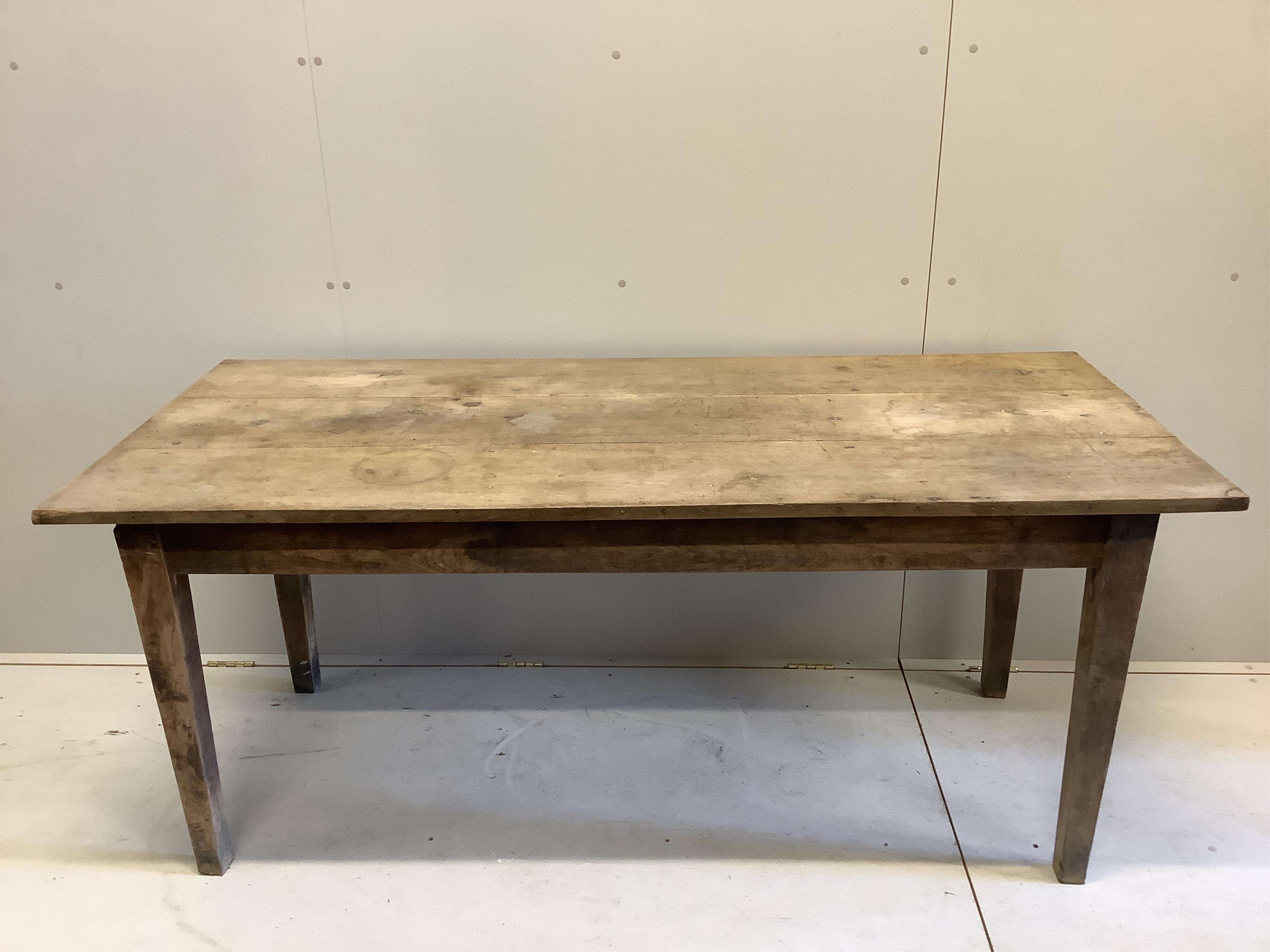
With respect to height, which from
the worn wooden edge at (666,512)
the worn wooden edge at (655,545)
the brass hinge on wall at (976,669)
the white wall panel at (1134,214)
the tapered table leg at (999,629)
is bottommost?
the brass hinge on wall at (976,669)

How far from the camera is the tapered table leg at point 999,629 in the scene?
202 centimetres

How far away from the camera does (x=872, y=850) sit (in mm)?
1710

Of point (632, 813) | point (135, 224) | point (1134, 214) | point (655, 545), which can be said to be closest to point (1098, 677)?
point (655, 545)

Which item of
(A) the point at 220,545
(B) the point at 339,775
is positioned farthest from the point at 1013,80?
(B) the point at 339,775

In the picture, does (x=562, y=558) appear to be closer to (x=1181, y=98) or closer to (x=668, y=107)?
(x=668, y=107)

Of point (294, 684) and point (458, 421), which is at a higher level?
point (458, 421)

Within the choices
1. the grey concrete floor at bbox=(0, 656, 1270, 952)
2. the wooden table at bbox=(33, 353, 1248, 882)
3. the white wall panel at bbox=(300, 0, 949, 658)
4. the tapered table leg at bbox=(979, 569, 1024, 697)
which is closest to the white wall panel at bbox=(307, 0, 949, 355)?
the white wall panel at bbox=(300, 0, 949, 658)

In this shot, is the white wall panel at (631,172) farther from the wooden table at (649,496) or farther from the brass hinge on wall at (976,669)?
the brass hinge on wall at (976,669)

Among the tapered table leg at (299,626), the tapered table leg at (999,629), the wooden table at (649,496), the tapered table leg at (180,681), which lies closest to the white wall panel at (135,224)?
the tapered table leg at (299,626)

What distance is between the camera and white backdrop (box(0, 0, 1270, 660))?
1.81 m

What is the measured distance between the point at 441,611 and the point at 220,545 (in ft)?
2.82

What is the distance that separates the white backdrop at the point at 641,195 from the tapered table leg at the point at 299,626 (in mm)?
494

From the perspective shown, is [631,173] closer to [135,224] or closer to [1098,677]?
[135,224]

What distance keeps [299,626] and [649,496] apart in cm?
110
